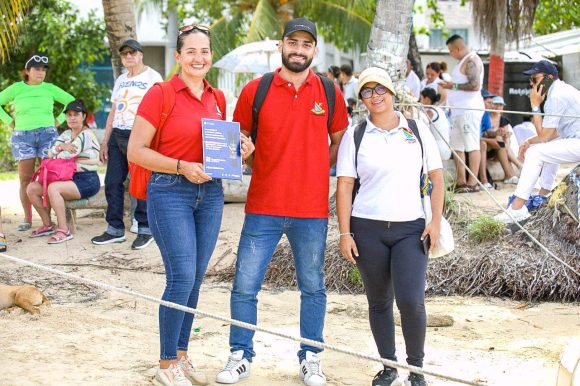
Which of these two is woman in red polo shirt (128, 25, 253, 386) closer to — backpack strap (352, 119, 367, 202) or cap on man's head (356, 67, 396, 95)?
backpack strap (352, 119, 367, 202)

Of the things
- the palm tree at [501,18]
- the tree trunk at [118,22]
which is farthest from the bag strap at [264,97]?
the palm tree at [501,18]

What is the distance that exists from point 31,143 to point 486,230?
4775mm

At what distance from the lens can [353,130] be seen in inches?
203

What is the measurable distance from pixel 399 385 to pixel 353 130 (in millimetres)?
1454

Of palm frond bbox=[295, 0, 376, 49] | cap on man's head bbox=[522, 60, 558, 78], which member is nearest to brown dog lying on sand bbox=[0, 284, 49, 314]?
cap on man's head bbox=[522, 60, 558, 78]

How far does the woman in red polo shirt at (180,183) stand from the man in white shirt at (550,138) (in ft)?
13.8

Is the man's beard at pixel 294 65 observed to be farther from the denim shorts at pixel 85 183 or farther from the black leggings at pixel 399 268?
the denim shorts at pixel 85 183

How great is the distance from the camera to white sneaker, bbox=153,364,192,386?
5.02 meters

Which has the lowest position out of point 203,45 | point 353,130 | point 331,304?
point 331,304

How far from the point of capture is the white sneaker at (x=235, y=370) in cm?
521

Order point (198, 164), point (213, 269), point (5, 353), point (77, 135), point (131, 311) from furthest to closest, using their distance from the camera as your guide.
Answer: point (77, 135) → point (213, 269) → point (131, 311) → point (5, 353) → point (198, 164)

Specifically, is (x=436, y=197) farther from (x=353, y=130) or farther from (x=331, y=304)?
(x=331, y=304)

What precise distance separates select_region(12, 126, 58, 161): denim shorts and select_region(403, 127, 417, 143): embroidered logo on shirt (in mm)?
5534

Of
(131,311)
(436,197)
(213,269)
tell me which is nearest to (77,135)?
(213,269)
